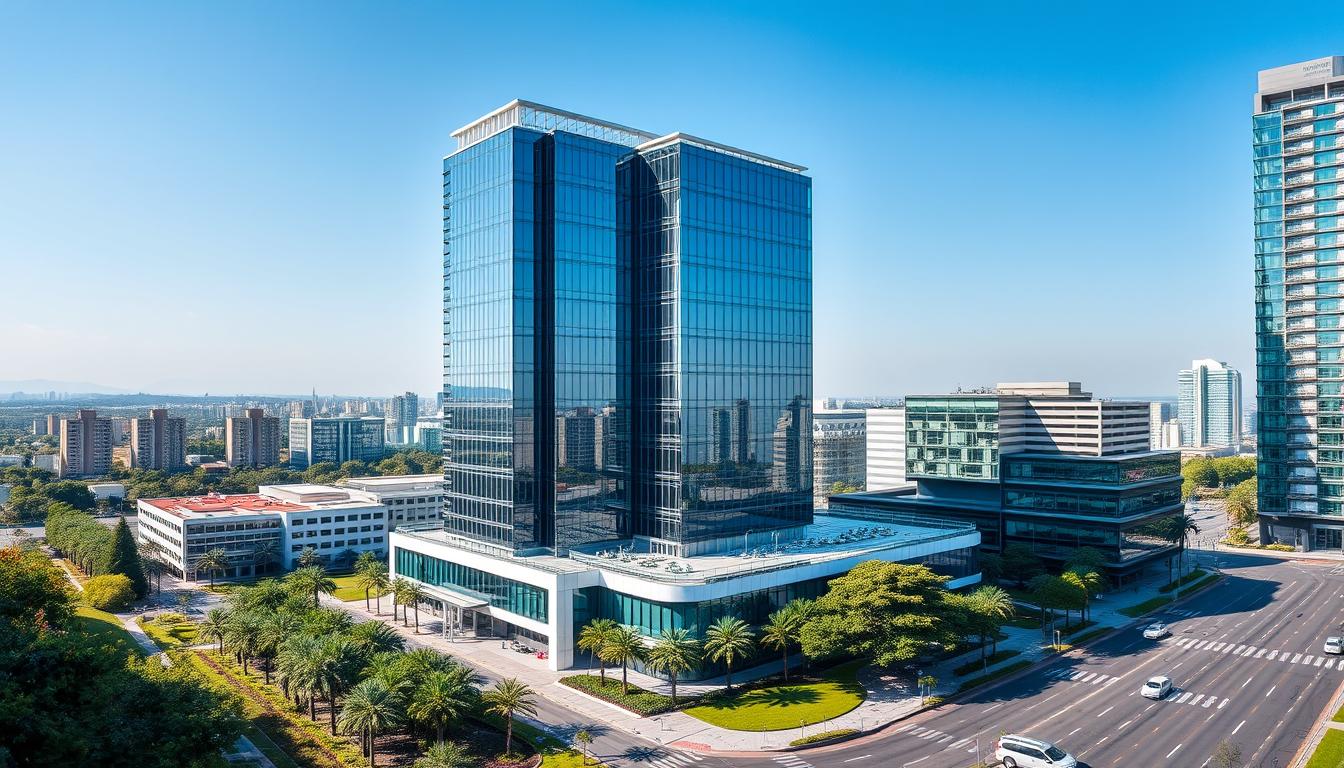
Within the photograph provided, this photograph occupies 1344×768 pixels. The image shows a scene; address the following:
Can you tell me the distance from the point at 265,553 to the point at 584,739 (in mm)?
104705

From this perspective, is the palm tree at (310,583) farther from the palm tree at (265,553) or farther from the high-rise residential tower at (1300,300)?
the high-rise residential tower at (1300,300)

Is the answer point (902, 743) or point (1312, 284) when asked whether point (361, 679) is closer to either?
point (902, 743)

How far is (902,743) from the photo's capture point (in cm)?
6488

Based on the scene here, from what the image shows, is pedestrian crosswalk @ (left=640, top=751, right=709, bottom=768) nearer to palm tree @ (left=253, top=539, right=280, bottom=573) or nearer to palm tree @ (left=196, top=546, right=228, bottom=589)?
palm tree @ (left=196, top=546, right=228, bottom=589)

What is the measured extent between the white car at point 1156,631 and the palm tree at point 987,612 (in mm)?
21328

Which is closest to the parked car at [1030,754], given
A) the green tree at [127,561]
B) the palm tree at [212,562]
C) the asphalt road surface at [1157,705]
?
the asphalt road surface at [1157,705]

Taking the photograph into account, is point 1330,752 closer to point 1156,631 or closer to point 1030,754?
point 1030,754

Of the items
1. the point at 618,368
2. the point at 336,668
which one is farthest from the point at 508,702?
the point at 618,368

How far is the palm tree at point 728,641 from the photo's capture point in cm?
7494

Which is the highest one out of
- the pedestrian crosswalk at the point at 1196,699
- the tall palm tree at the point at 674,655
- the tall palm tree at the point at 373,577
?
the tall palm tree at the point at 674,655

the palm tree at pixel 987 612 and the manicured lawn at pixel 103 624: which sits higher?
the palm tree at pixel 987 612

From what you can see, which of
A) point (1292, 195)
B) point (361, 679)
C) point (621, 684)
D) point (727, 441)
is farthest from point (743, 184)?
point (1292, 195)

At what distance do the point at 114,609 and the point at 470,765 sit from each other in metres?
88.1

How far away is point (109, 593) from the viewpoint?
4496 inches
